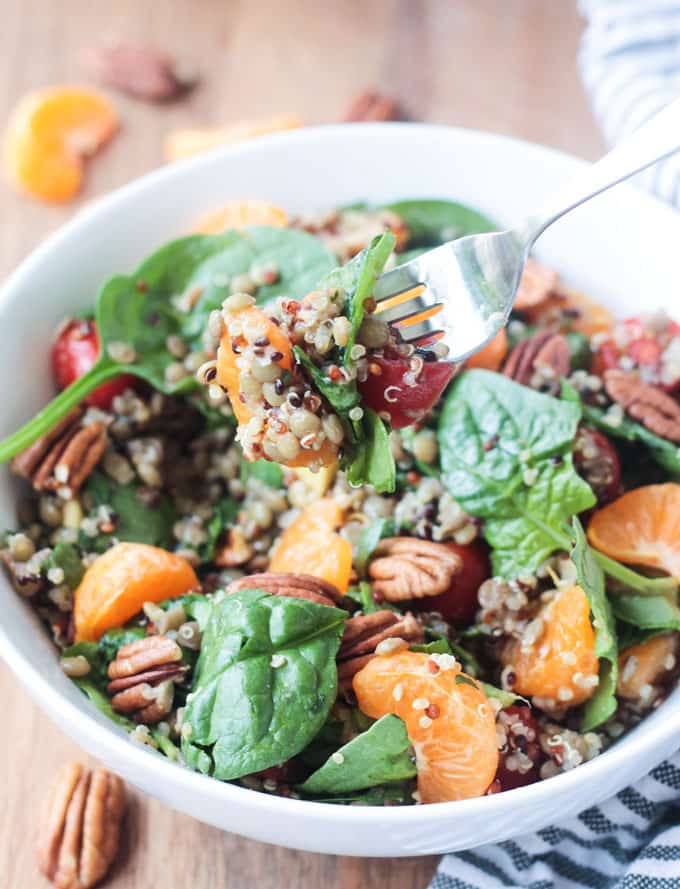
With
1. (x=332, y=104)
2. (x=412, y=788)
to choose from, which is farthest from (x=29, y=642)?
(x=332, y=104)

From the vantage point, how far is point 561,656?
6.98 feet

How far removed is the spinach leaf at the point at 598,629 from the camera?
2064 millimetres

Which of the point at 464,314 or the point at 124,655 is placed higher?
the point at 464,314

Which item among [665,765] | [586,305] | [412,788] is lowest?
[665,765]

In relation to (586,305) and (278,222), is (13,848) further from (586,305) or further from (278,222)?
(586,305)

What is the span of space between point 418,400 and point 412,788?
69 centimetres

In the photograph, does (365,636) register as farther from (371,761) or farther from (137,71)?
(137,71)

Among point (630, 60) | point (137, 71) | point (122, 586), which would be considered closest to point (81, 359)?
point (122, 586)

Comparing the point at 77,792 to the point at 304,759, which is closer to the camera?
the point at 304,759

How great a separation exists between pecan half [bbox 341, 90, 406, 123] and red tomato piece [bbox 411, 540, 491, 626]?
1.67 metres

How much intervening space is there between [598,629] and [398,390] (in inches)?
23.3

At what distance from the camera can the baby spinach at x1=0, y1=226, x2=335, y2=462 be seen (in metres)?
2.53

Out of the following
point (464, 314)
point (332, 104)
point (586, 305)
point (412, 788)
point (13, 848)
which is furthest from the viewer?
point (332, 104)

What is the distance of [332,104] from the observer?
361 cm
